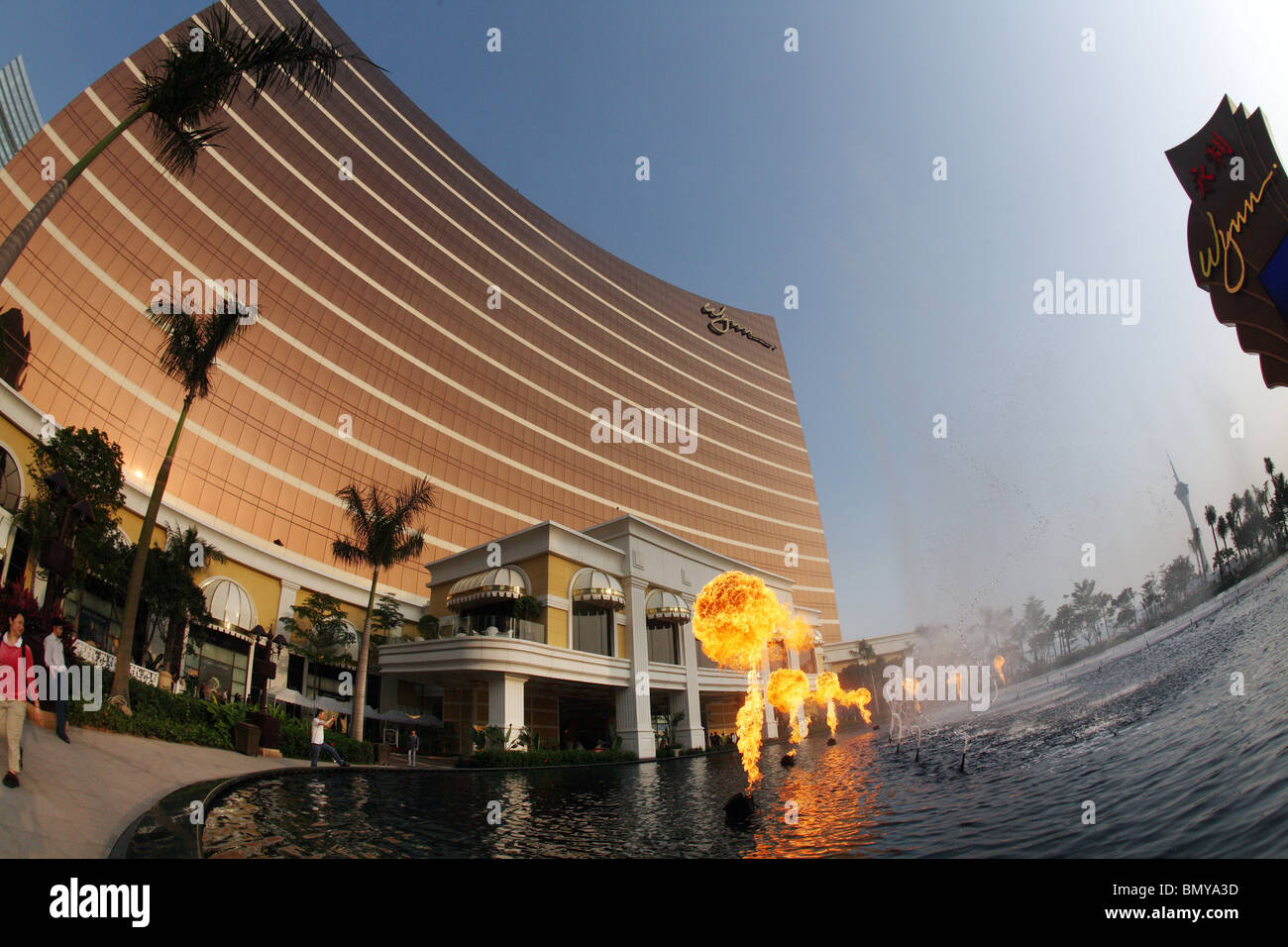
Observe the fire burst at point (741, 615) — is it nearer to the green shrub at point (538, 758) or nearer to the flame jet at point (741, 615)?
the flame jet at point (741, 615)

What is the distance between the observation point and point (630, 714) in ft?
109

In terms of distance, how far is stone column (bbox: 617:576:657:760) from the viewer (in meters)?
32.5

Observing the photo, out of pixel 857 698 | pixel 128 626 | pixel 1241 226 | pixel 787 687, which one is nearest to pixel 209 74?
pixel 128 626

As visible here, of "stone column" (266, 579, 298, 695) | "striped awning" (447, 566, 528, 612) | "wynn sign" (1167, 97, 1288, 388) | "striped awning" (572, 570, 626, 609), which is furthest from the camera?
"striped awning" (572, 570, 626, 609)

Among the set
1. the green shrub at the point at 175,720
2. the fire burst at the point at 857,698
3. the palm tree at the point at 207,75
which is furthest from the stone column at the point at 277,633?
the fire burst at the point at 857,698

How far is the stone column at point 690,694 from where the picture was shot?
3703 centimetres

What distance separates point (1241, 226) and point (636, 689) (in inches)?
1295

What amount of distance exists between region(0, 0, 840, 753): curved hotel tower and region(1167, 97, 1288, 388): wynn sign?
1130 inches

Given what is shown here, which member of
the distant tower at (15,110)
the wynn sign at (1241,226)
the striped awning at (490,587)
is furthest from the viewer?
the distant tower at (15,110)

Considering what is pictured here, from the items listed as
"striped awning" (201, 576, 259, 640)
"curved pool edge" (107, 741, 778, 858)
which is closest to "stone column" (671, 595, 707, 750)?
"striped awning" (201, 576, 259, 640)

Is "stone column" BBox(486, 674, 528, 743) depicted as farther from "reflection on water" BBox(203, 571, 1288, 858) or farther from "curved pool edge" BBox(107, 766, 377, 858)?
"curved pool edge" BBox(107, 766, 377, 858)

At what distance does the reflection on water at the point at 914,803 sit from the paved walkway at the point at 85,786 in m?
1.14
